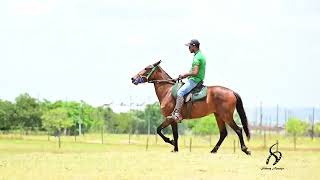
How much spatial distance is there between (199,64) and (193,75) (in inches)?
14.2

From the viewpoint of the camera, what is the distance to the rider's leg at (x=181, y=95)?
692 inches

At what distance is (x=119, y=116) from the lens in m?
144

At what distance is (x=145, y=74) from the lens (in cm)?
1850

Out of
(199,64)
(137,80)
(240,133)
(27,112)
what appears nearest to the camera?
(199,64)

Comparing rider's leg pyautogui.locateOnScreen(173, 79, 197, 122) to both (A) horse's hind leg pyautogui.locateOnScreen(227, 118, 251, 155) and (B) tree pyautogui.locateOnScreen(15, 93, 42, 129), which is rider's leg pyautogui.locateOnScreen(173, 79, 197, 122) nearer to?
(A) horse's hind leg pyautogui.locateOnScreen(227, 118, 251, 155)

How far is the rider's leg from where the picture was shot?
17578 mm

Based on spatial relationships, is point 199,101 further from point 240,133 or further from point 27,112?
point 27,112

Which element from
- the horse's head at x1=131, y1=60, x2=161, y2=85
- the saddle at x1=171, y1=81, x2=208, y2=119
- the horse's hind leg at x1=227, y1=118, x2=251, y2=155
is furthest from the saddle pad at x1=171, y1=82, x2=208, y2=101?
the horse's hind leg at x1=227, y1=118, x2=251, y2=155

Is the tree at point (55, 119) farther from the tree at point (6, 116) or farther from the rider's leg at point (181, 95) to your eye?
the rider's leg at point (181, 95)

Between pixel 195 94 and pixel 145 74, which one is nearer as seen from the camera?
pixel 195 94

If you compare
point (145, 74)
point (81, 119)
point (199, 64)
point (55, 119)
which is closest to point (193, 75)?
point (199, 64)

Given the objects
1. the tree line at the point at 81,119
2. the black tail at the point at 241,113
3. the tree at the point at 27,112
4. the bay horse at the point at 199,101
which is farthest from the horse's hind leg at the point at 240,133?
the tree at the point at 27,112

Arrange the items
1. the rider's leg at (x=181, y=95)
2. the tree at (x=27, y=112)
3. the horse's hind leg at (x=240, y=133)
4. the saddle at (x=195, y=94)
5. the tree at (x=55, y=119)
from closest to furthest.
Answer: the rider's leg at (x=181, y=95)
the saddle at (x=195, y=94)
the horse's hind leg at (x=240, y=133)
the tree at (x=27, y=112)
the tree at (x=55, y=119)

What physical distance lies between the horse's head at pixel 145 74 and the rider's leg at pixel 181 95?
120cm
